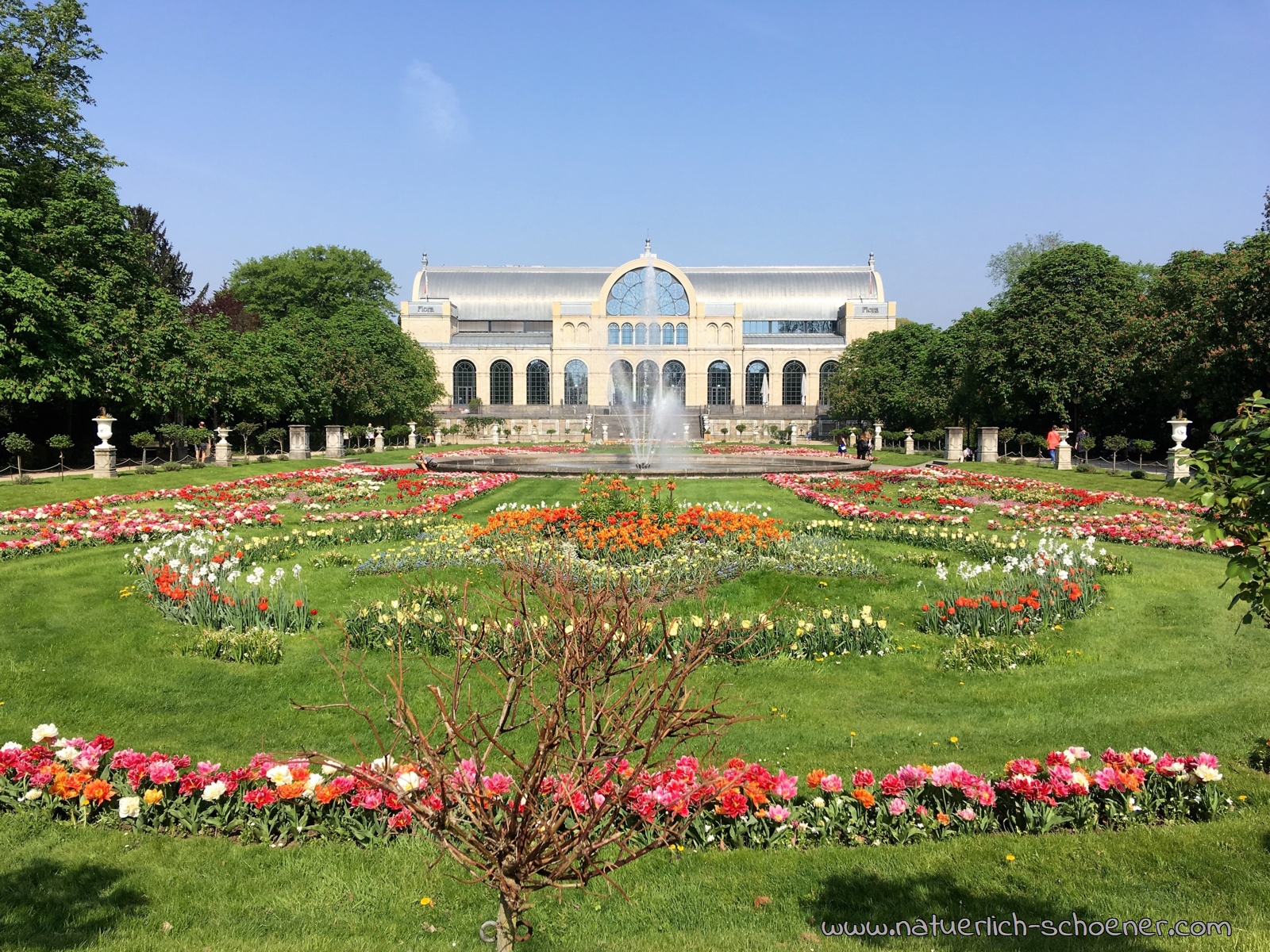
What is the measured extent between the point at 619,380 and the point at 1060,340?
41.3 metres

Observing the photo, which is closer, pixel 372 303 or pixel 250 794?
pixel 250 794

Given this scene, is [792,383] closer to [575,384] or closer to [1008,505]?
[575,384]

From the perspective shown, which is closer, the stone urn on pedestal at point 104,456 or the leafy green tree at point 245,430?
the stone urn on pedestal at point 104,456

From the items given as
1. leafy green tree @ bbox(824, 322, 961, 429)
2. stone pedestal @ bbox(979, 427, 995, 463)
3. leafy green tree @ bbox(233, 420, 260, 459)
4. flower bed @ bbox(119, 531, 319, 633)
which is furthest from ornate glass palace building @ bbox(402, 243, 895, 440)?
flower bed @ bbox(119, 531, 319, 633)

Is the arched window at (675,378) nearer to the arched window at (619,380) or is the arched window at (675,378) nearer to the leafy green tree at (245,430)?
the arched window at (619,380)

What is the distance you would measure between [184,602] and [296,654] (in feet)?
5.54

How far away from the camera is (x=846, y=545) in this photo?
11.3 meters

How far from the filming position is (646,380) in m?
69.5

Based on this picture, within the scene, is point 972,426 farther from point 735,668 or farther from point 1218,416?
point 735,668

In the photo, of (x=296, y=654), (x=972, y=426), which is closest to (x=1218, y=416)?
(x=972, y=426)

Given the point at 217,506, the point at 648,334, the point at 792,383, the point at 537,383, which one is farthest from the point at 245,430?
the point at 792,383

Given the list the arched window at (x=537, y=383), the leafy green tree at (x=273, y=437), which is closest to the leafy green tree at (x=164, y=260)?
the leafy green tree at (x=273, y=437)

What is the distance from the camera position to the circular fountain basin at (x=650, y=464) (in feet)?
70.0

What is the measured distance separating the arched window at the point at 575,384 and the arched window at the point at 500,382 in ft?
16.1
